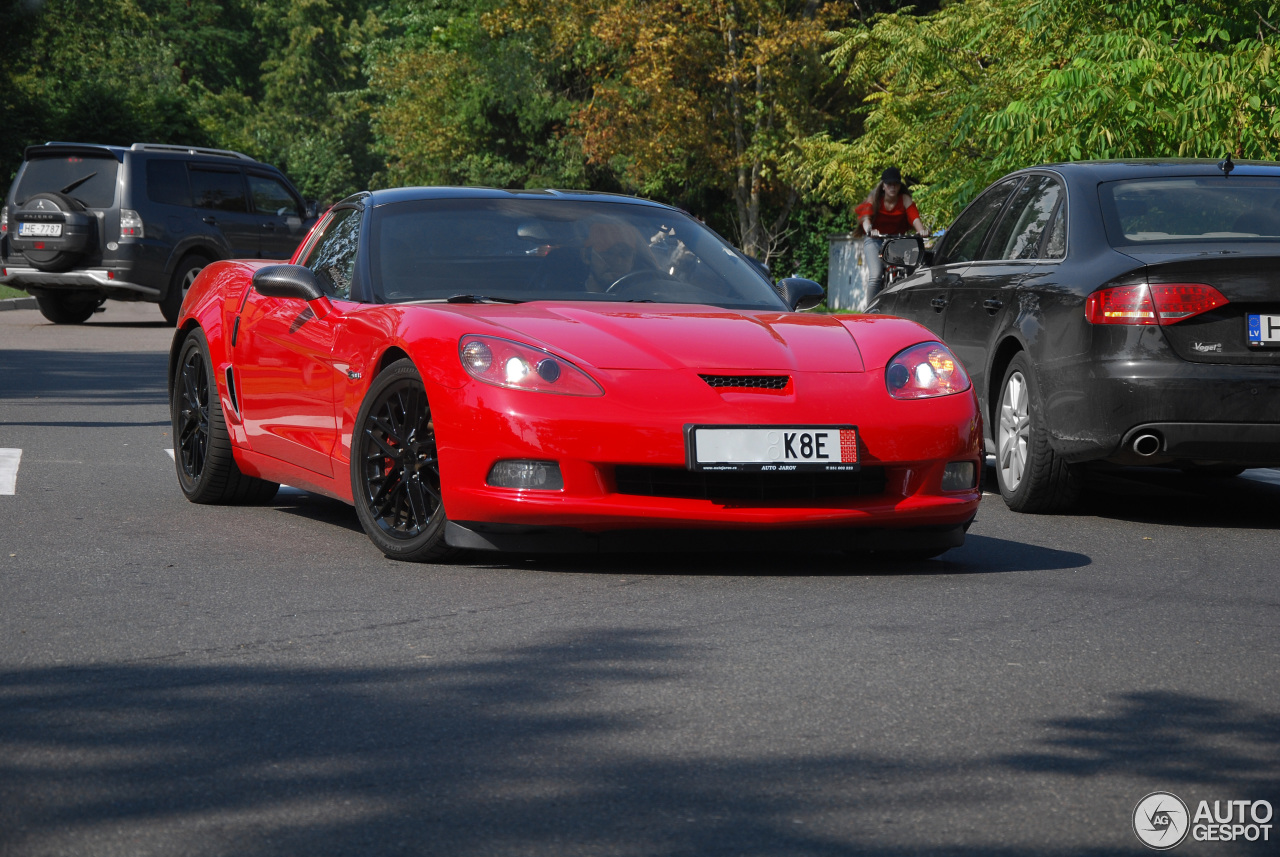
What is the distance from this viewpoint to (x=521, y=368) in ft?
19.3

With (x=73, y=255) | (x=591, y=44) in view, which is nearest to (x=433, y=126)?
(x=591, y=44)

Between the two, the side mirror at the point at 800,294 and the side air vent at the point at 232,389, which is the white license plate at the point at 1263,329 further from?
the side air vent at the point at 232,389

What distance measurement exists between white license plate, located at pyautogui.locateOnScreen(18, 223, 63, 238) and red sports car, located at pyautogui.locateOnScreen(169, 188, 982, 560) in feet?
50.4

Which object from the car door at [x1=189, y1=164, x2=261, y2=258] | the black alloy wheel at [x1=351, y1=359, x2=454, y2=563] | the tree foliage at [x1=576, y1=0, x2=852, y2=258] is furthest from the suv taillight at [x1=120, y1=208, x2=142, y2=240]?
the tree foliage at [x1=576, y1=0, x2=852, y2=258]

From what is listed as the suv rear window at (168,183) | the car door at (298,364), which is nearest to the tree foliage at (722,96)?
the suv rear window at (168,183)

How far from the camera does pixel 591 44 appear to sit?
154ft

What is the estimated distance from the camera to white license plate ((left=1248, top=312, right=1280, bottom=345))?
7.24 meters

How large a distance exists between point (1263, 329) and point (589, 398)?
3000 mm

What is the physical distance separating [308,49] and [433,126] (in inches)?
1522

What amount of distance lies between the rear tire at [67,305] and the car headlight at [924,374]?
17967 mm

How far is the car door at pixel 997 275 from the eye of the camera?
8.34m

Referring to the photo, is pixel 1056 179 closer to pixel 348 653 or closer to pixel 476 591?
pixel 476 591

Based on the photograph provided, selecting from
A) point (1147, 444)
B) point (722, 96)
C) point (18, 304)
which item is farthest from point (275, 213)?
point (722, 96)

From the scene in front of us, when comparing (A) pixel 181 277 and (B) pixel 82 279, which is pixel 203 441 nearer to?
(B) pixel 82 279
